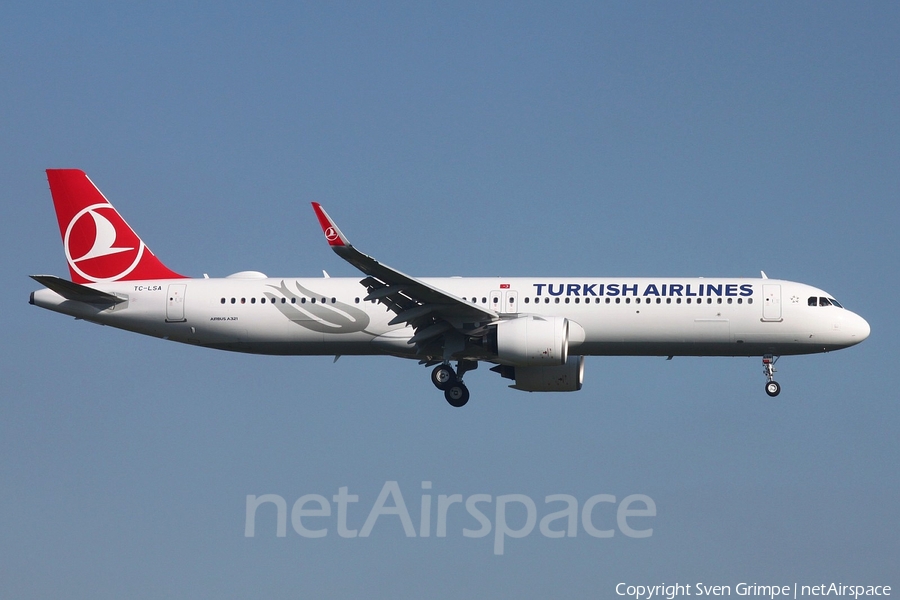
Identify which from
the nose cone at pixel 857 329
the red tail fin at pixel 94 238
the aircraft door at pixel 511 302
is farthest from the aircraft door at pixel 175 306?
the nose cone at pixel 857 329

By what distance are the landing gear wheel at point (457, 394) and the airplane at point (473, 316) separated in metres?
0.03

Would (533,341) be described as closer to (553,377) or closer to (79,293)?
(553,377)

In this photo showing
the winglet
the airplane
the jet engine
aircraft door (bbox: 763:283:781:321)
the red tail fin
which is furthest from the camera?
the red tail fin

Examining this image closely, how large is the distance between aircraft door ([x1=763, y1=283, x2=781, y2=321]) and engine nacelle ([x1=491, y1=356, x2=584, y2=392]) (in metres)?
6.61

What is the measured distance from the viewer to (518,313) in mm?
40156

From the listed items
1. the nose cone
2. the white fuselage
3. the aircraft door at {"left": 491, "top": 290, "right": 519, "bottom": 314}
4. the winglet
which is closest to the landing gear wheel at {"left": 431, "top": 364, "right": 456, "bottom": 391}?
the white fuselage

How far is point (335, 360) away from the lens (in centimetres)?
4209

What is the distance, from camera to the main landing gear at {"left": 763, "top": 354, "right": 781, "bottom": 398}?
4028 centimetres

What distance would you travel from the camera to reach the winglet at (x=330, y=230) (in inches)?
1362

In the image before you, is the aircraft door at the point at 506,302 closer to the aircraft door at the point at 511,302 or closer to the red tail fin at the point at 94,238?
the aircraft door at the point at 511,302

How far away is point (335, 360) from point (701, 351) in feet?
40.8

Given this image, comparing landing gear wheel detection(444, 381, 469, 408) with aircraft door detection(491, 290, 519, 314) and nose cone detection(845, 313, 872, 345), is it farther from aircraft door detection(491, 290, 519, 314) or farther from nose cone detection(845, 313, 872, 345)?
nose cone detection(845, 313, 872, 345)

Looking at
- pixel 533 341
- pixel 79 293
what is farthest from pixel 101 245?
pixel 533 341

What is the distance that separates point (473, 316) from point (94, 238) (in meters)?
14.9
